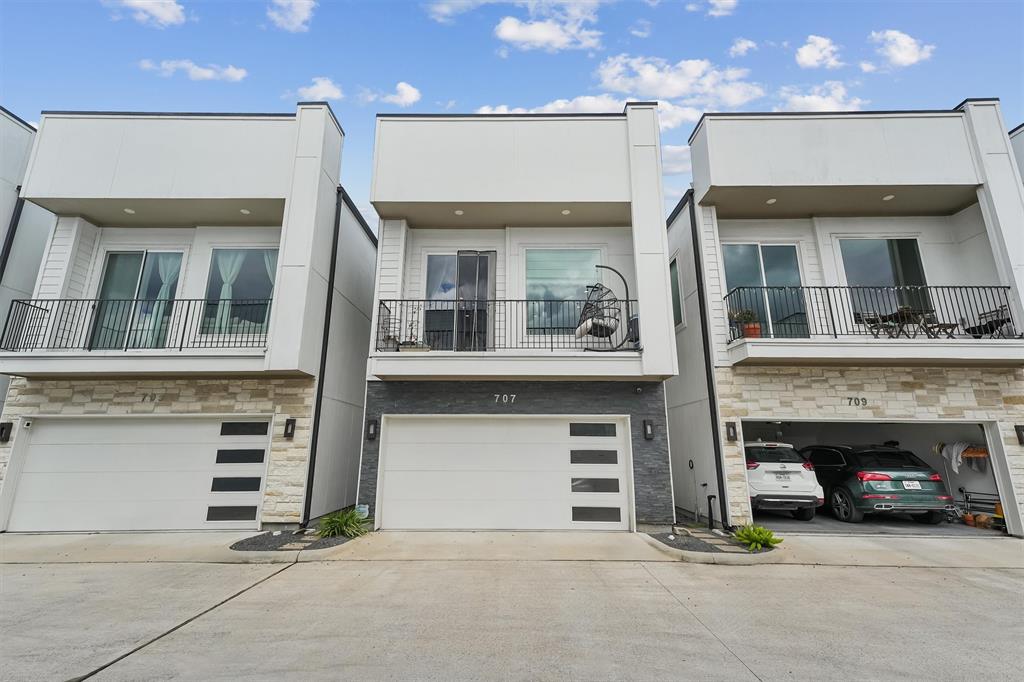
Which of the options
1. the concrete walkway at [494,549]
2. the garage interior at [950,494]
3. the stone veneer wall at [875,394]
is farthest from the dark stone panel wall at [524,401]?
the garage interior at [950,494]

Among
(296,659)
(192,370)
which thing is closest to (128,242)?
(192,370)

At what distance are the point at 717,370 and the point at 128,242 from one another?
11584 millimetres

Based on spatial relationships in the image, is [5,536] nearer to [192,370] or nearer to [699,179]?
[192,370]

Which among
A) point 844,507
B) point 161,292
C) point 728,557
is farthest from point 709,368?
point 161,292

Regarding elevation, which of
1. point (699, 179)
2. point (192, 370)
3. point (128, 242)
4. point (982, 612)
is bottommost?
point (982, 612)

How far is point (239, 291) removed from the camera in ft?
26.7

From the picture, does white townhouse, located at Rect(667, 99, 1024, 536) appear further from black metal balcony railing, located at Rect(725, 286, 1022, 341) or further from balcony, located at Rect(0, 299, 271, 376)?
balcony, located at Rect(0, 299, 271, 376)

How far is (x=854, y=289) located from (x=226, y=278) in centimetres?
1205

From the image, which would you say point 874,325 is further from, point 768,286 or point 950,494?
point 950,494

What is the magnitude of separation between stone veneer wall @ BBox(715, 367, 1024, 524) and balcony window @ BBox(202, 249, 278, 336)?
8529 mm

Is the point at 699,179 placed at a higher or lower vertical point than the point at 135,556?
higher

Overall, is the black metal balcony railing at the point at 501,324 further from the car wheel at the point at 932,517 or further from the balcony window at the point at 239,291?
the car wheel at the point at 932,517

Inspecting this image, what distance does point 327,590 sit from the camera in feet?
14.7

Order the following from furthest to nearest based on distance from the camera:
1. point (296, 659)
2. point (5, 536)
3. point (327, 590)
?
point (5, 536) < point (327, 590) < point (296, 659)
